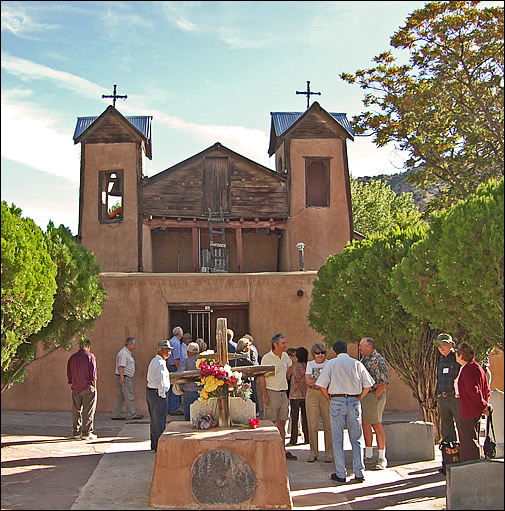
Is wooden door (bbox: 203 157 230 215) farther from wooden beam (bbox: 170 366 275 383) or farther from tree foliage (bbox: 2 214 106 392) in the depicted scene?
wooden beam (bbox: 170 366 275 383)

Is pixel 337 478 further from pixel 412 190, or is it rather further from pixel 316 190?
pixel 412 190

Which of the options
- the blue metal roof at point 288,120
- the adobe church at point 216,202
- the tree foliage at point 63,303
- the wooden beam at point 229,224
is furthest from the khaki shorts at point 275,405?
the blue metal roof at point 288,120

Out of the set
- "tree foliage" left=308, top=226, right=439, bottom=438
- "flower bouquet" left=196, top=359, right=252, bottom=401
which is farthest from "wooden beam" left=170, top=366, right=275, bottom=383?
"tree foliage" left=308, top=226, right=439, bottom=438

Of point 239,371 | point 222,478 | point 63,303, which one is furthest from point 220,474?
point 63,303

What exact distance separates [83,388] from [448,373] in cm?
661

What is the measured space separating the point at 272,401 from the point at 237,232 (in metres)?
11.9

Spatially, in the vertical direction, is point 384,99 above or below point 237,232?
above

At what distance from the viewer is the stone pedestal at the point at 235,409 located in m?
8.18

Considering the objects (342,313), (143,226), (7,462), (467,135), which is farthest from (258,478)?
(467,135)

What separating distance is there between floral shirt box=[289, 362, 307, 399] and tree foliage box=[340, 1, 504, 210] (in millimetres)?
11181

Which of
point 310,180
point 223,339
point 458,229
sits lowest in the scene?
point 223,339

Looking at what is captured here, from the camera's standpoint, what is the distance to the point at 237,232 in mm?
21734

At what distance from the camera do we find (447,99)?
1944 centimetres

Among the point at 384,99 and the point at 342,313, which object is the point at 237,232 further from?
the point at 342,313
